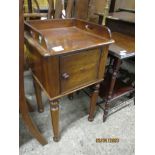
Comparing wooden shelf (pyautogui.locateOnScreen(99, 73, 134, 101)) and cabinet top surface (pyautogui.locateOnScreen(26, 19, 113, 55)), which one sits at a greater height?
cabinet top surface (pyautogui.locateOnScreen(26, 19, 113, 55))

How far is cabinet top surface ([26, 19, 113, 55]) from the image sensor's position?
919mm

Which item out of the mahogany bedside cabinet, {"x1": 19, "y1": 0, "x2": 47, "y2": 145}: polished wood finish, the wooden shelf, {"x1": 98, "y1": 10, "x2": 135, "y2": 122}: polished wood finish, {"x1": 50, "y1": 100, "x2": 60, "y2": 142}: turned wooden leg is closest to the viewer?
{"x1": 19, "y1": 0, "x2": 47, "y2": 145}: polished wood finish

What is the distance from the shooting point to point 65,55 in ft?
2.93

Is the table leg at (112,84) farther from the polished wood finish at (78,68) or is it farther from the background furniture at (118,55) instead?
the polished wood finish at (78,68)

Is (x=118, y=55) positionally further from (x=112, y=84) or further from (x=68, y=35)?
(x=68, y=35)

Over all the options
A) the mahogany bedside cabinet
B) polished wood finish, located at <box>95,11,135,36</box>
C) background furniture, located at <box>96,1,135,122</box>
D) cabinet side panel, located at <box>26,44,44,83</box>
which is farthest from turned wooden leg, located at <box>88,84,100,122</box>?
polished wood finish, located at <box>95,11,135,36</box>

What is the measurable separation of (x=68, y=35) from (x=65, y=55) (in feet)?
0.99

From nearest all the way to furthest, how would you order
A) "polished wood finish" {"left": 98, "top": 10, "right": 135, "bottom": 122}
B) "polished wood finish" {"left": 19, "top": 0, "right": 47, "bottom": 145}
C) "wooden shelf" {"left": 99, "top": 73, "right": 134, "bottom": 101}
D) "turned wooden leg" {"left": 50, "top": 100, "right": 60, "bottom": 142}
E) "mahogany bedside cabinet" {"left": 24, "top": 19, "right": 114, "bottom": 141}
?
"polished wood finish" {"left": 19, "top": 0, "right": 47, "bottom": 145} → "mahogany bedside cabinet" {"left": 24, "top": 19, "right": 114, "bottom": 141} → "turned wooden leg" {"left": 50, "top": 100, "right": 60, "bottom": 142} → "polished wood finish" {"left": 98, "top": 10, "right": 135, "bottom": 122} → "wooden shelf" {"left": 99, "top": 73, "right": 134, "bottom": 101}

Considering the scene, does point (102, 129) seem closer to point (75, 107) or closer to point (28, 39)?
point (75, 107)

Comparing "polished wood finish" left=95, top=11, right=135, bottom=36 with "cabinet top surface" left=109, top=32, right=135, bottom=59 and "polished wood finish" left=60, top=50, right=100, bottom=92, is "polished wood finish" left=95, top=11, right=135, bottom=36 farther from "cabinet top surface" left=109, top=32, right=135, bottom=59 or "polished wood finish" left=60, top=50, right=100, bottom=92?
"polished wood finish" left=60, top=50, right=100, bottom=92

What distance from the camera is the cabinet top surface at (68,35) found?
92 cm

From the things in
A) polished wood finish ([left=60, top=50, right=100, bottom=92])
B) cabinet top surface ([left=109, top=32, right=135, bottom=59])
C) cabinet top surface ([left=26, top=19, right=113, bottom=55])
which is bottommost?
polished wood finish ([left=60, top=50, right=100, bottom=92])
